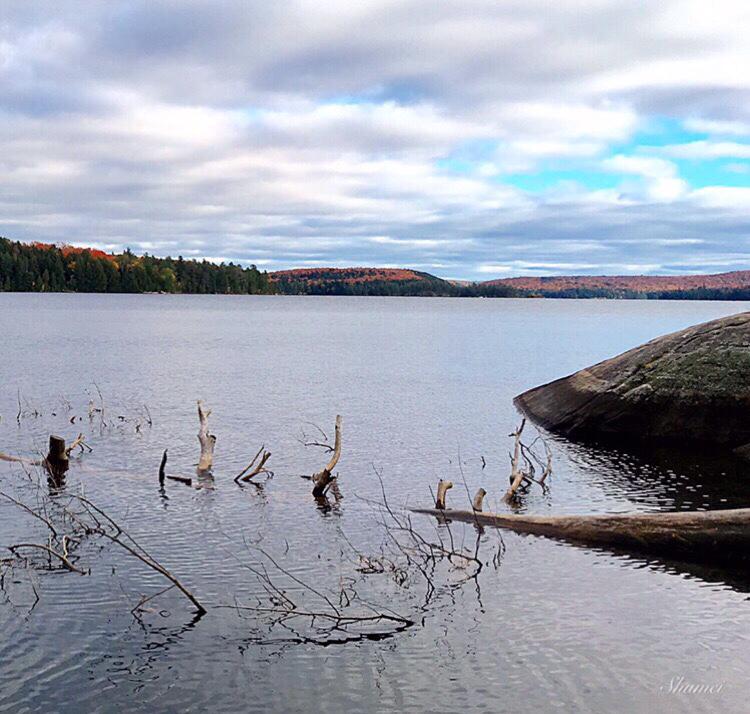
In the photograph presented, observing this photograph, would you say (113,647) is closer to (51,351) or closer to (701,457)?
(701,457)

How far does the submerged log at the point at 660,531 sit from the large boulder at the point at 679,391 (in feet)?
33.6

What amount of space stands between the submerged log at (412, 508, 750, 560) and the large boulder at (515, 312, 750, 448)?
33.6 ft

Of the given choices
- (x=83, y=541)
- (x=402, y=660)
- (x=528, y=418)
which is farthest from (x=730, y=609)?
(x=528, y=418)

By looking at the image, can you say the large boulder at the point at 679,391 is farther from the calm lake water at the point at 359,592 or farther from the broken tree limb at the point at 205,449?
the broken tree limb at the point at 205,449

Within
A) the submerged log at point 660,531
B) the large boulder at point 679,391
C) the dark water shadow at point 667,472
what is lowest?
the dark water shadow at point 667,472

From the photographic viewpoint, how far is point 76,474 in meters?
20.7

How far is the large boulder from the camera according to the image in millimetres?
23984

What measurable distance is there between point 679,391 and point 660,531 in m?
11.1

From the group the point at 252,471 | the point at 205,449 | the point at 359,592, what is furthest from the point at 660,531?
the point at 205,449

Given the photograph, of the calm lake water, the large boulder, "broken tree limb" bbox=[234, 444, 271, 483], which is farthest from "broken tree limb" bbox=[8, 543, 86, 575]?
the large boulder

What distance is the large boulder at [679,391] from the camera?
23984mm

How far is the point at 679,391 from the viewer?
80.1 feet

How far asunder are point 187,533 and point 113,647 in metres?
5.14

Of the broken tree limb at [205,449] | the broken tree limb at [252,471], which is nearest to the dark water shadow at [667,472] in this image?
the broken tree limb at [252,471]
